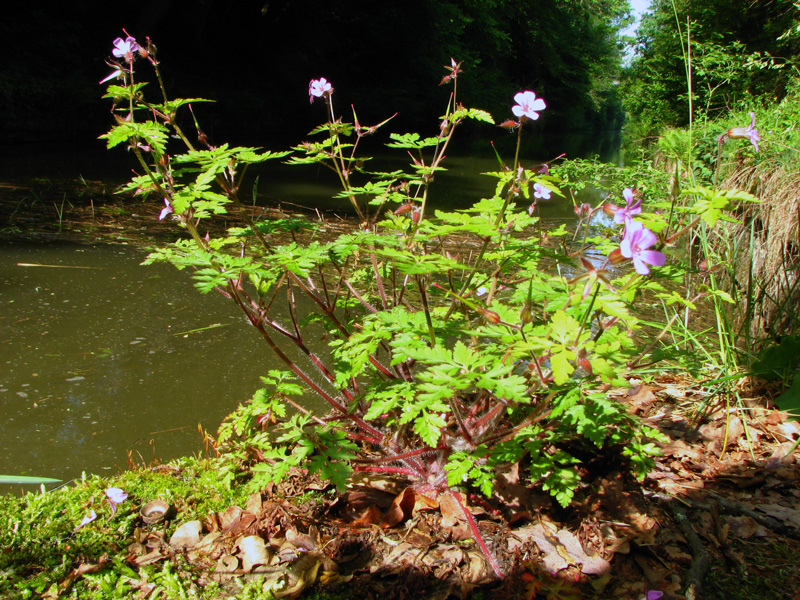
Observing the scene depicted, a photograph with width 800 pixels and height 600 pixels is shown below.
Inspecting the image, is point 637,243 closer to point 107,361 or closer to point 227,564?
point 227,564

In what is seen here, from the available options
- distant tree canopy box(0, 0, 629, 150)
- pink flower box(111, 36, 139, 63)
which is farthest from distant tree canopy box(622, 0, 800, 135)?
pink flower box(111, 36, 139, 63)

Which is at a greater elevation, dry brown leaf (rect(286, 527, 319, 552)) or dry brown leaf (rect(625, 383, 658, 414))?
dry brown leaf (rect(625, 383, 658, 414))

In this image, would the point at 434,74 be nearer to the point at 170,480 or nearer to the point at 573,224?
the point at 573,224

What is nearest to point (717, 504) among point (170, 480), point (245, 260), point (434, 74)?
point (245, 260)

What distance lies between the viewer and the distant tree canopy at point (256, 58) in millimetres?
10742

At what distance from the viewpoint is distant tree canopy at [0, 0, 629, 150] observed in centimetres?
1074

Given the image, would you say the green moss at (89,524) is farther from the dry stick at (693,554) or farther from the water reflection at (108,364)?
the dry stick at (693,554)

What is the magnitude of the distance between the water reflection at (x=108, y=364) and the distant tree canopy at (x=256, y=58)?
7.83 metres

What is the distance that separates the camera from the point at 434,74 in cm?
2130

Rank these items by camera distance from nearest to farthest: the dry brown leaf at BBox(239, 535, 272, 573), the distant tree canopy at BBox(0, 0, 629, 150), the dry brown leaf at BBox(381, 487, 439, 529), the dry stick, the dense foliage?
the dense foliage < the dry stick < the dry brown leaf at BBox(239, 535, 272, 573) < the dry brown leaf at BBox(381, 487, 439, 529) < the distant tree canopy at BBox(0, 0, 629, 150)

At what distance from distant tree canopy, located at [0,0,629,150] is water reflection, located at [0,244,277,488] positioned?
25.7 feet

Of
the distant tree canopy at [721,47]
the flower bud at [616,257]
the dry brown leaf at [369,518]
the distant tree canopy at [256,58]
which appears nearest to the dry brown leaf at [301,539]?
the dry brown leaf at [369,518]

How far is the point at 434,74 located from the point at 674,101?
356 inches

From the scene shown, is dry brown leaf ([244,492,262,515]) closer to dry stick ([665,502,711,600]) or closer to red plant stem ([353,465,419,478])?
red plant stem ([353,465,419,478])
